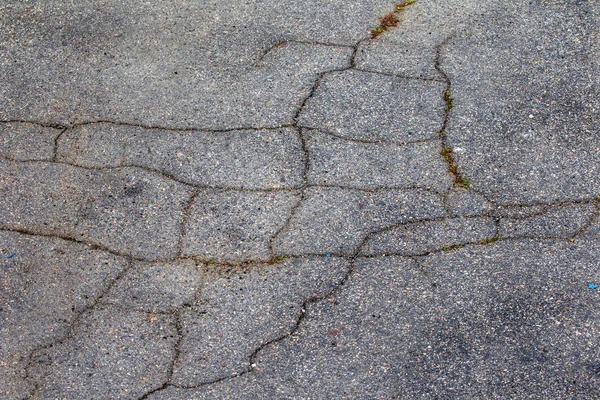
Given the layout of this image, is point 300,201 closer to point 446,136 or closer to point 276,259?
point 276,259

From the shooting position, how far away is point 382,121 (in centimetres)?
498

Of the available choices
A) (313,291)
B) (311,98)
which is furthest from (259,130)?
(313,291)

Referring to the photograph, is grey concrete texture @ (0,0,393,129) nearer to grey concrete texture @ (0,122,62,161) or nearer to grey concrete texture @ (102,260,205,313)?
grey concrete texture @ (0,122,62,161)

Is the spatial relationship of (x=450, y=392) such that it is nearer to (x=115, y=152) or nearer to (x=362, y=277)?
(x=362, y=277)

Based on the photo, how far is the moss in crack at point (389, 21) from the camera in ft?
19.1

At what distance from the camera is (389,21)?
19.5 ft

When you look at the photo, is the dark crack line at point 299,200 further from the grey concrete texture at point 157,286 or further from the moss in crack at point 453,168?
the moss in crack at point 453,168

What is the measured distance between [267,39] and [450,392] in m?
3.24

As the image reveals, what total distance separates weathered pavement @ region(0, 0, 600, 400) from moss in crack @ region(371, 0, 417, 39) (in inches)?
1.2

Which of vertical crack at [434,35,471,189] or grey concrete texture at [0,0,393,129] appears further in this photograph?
grey concrete texture at [0,0,393,129]

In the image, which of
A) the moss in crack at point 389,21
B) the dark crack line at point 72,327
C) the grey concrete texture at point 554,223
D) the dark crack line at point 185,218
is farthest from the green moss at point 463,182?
the dark crack line at point 72,327

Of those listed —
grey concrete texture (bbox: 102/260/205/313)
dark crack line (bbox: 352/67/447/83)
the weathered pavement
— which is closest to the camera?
the weathered pavement

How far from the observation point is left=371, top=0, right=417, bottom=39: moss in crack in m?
5.81

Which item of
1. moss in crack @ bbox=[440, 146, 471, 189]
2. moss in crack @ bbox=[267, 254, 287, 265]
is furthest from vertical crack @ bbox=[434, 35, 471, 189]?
moss in crack @ bbox=[267, 254, 287, 265]
